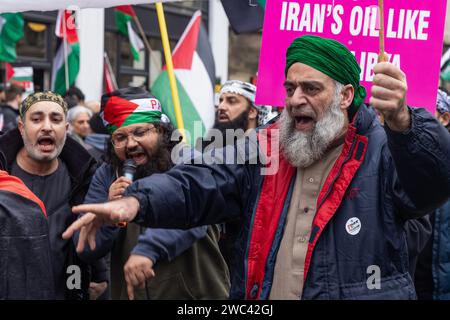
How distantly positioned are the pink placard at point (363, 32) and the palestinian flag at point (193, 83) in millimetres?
2709

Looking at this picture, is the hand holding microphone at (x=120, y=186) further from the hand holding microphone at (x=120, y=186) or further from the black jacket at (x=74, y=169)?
the black jacket at (x=74, y=169)

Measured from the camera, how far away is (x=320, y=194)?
2.65 metres

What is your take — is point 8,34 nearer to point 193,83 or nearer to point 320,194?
point 193,83

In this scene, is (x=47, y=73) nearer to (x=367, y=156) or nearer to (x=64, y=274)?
(x=64, y=274)

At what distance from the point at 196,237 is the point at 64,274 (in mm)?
775

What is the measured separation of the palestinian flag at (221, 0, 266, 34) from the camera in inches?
169

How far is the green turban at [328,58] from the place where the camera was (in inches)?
108

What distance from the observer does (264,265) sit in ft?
8.68

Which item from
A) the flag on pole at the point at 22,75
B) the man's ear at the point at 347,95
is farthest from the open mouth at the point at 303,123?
the flag on pole at the point at 22,75

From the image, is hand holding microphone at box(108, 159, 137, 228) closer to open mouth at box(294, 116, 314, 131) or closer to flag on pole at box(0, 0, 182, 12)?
open mouth at box(294, 116, 314, 131)

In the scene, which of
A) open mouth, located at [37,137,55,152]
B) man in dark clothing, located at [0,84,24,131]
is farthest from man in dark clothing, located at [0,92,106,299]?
man in dark clothing, located at [0,84,24,131]

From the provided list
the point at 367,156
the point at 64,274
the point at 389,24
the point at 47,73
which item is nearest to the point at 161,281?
the point at 64,274

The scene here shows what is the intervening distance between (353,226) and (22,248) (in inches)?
46.8

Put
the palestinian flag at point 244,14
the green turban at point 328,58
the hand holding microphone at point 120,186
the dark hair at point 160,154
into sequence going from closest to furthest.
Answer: the green turban at point 328,58, the hand holding microphone at point 120,186, the dark hair at point 160,154, the palestinian flag at point 244,14
